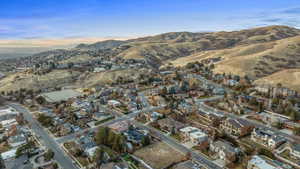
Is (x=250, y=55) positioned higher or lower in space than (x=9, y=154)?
higher

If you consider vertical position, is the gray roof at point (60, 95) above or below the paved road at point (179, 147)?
above

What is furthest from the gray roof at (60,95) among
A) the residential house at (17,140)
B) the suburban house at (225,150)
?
the suburban house at (225,150)

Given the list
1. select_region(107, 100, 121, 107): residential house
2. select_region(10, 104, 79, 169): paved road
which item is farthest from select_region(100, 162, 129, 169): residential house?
select_region(107, 100, 121, 107): residential house

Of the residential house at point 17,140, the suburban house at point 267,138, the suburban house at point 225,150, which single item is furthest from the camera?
the residential house at point 17,140

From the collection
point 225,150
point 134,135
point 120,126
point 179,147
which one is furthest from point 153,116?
point 225,150

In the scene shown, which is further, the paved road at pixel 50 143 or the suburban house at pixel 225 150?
the paved road at pixel 50 143

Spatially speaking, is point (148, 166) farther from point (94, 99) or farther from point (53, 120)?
point (94, 99)

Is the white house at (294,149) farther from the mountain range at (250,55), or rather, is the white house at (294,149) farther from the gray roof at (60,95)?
the gray roof at (60,95)

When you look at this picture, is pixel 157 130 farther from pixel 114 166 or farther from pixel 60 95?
pixel 60 95
